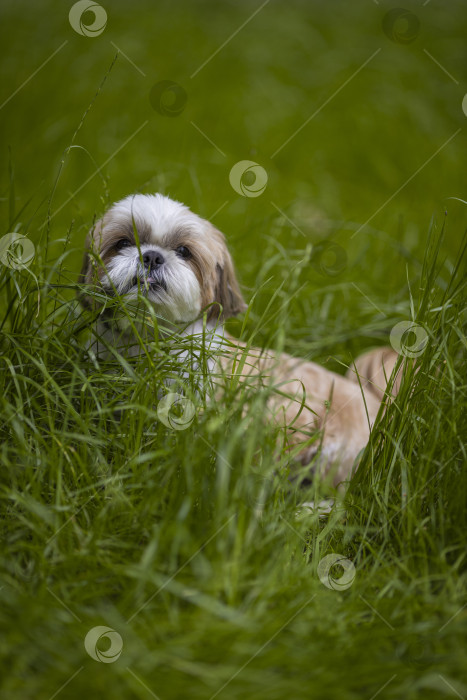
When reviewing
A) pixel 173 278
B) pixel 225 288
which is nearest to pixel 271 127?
pixel 225 288

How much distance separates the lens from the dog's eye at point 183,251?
2.73 m

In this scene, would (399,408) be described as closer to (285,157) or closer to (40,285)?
(40,285)

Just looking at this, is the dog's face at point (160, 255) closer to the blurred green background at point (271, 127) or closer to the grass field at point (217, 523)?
the grass field at point (217, 523)

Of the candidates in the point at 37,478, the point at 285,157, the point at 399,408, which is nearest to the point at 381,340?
the point at 399,408

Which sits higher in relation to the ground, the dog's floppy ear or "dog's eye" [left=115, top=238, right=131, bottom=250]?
the dog's floppy ear

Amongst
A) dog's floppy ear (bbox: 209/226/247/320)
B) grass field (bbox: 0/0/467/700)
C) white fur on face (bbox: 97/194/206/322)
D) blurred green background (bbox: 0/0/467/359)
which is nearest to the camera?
grass field (bbox: 0/0/467/700)

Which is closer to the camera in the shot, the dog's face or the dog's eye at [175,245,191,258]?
the dog's face

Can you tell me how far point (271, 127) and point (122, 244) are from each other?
14.2 ft

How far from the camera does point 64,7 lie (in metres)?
6.38

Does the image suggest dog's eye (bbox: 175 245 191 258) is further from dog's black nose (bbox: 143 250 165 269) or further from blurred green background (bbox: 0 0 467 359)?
blurred green background (bbox: 0 0 467 359)

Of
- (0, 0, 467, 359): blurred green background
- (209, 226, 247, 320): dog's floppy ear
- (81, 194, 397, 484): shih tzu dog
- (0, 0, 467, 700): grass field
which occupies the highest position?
(0, 0, 467, 359): blurred green background

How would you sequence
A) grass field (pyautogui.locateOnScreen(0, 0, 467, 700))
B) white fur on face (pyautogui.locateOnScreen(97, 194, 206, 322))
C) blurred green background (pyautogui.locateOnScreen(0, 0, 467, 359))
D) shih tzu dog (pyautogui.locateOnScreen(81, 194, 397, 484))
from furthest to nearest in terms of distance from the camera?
blurred green background (pyautogui.locateOnScreen(0, 0, 467, 359)) → white fur on face (pyautogui.locateOnScreen(97, 194, 206, 322)) → shih tzu dog (pyautogui.locateOnScreen(81, 194, 397, 484)) → grass field (pyautogui.locateOnScreen(0, 0, 467, 700))

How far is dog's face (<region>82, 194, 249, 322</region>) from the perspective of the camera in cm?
252

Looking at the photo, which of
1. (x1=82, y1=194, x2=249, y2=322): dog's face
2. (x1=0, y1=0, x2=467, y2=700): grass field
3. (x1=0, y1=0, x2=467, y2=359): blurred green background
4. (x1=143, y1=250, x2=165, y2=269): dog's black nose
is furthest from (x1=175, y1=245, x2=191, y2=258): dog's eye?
(x1=0, y1=0, x2=467, y2=359): blurred green background
